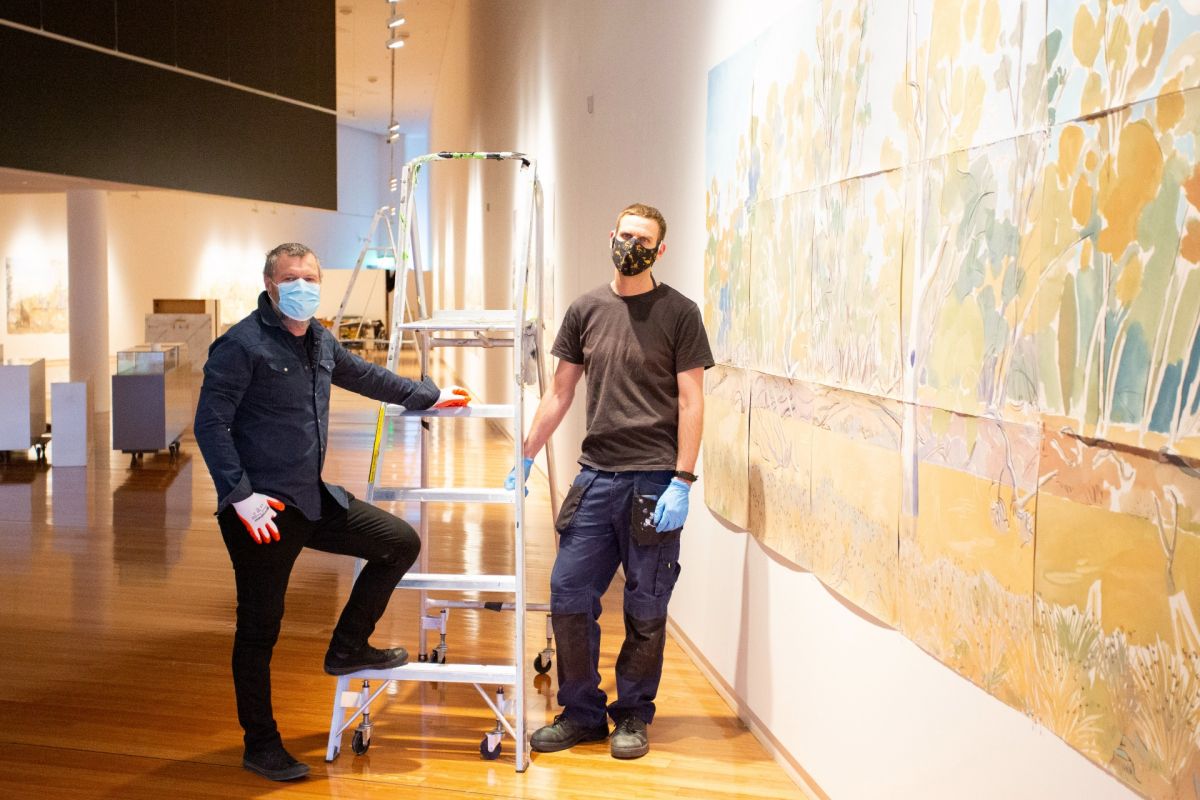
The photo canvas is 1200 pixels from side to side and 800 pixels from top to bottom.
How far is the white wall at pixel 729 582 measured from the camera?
2490 mm

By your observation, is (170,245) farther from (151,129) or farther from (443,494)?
(443,494)

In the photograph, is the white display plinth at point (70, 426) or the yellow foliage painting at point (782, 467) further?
the white display plinth at point (70, 426)

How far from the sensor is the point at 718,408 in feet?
14.3

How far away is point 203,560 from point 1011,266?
18.3 feet

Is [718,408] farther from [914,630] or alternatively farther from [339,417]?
[339,417]

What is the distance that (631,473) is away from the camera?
3777mm

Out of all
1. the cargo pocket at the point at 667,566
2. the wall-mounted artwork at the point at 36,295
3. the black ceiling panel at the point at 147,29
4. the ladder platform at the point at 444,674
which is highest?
the black ceiling panel at the point at 147,29

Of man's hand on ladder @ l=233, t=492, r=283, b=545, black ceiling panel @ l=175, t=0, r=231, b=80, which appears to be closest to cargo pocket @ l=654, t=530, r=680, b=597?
man's hand on ladder @ l=233, t=492, r=283, b=545

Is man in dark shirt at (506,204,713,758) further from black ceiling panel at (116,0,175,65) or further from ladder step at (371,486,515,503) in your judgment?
black ceiling panel at (116,0,175,65)

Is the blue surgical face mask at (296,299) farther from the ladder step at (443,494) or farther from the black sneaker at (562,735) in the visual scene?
the black sneaker at (562,735)

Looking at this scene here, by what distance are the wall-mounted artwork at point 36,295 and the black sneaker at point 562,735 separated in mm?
19569

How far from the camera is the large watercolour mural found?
1795 millimetres

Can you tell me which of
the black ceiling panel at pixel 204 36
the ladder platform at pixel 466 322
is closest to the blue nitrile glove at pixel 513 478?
the ladder platform at pixel 466 322

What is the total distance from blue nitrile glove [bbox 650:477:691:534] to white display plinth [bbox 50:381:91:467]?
26.0 feet
